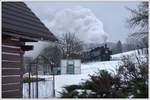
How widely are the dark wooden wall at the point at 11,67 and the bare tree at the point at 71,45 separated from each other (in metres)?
38.9

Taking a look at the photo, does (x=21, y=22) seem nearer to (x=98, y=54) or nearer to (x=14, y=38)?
(x=14, y=38)

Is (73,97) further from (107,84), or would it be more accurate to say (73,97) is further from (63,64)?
(63,64)

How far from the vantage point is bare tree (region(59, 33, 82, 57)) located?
47219 mm

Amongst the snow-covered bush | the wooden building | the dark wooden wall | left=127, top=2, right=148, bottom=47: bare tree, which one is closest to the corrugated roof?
the wooden building

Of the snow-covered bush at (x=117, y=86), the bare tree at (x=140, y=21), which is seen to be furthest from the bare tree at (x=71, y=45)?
the snow-covered bush at (x=117, y=86)

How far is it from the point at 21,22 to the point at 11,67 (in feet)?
4.49

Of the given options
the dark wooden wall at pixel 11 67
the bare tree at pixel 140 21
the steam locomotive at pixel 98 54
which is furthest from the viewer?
the steam locomotive at pixel 98 54

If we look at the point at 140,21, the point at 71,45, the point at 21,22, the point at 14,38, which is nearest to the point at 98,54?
the point at 71,45

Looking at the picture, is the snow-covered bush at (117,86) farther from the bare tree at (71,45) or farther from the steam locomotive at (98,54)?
the steam locomotive at (98,54)

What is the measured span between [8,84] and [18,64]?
736mm

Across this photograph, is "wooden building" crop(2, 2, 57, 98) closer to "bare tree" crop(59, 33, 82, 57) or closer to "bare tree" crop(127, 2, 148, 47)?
"bare tree" crop(127, 2, 148, 47)

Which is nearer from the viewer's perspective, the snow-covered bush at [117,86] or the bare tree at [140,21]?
the snow-covered bush at [117,86]

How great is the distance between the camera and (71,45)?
49219 millimetres

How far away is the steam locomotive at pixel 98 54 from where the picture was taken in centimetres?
5084
